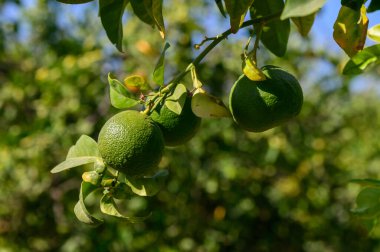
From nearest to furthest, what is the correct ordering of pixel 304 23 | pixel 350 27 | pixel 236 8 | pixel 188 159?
pixel 236 8
pixel 350 27
pixel 304 23
pixel 188 159

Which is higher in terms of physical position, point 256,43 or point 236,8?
point 236,8

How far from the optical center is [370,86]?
9.39 meters

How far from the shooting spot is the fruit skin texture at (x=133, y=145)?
1100 millimetres

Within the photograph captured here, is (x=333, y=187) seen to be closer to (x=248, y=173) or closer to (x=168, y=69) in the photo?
(x=248, y=173)

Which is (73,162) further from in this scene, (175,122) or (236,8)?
(236,8)

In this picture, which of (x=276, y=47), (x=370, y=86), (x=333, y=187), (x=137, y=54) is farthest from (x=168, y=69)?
(x=370, y=86)

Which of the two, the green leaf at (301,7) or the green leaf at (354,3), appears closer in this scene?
the green leaf at (301,7)

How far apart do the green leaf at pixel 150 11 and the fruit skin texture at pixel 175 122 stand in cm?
15

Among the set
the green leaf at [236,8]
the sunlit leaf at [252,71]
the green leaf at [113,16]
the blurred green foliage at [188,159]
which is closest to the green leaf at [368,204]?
the sunlit leaf at [252,71]

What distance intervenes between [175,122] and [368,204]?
48cm

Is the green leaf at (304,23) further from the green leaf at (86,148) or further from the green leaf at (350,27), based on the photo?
the green leaf at (86,148)

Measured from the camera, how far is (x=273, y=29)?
134 centimetres

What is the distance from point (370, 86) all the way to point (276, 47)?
8.47 m

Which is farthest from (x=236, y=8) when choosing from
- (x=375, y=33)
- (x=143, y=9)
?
(x=375, y=33)
